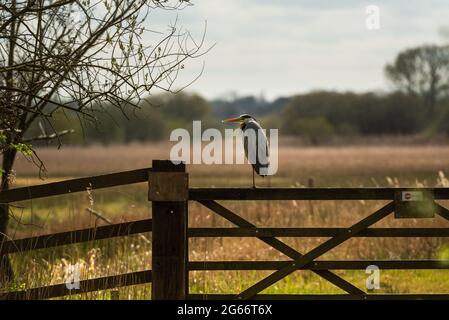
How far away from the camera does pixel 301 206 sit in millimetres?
16016

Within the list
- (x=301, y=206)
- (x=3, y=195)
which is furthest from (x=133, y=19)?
(x=301, y=206)

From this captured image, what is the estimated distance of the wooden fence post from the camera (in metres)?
7.22

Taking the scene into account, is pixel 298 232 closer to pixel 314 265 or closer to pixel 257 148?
pixel 314 265

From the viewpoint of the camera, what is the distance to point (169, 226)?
23.8 feet

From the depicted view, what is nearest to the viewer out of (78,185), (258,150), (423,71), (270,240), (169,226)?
(169,226)

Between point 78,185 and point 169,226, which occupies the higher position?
point 78,185

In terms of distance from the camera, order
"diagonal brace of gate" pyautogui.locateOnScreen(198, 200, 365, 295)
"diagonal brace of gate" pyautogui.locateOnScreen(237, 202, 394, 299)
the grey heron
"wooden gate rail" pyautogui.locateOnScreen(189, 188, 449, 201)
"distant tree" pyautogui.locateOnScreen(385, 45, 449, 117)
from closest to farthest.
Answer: "wooden gate rail" pyautogui.locateOnScreen(189, 188, 449, 201), "diagonal brace of gate" pyautogui.locateOnScreen(198, 200, 365, 295), "diagonal brace of gate" pyautogui.locateOnScreen(237, 202, 394, 299), the grey heron, "distant tree" pyautogui.locateOnScreen(385, 45, 449, 117)

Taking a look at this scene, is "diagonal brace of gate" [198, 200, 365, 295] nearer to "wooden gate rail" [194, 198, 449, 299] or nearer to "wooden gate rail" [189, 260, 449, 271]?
"wooden gate rail" [194, 198, 449, 299]

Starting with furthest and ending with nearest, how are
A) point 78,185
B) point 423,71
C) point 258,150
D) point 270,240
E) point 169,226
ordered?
point 423,71 → point 258,150 → point 270,240 → point 78,185 → point 169,226

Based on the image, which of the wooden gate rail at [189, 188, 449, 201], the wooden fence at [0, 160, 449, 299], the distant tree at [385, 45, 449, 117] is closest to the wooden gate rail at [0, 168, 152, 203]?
the wooden fence at [0, 160, 449, 299]

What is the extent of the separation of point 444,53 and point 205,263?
270ft

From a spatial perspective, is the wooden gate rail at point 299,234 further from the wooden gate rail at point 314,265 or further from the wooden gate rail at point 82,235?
the wooden gate rail at point 82,235

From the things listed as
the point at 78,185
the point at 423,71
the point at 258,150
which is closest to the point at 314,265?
the point at 258,150

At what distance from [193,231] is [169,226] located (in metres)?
0.46
